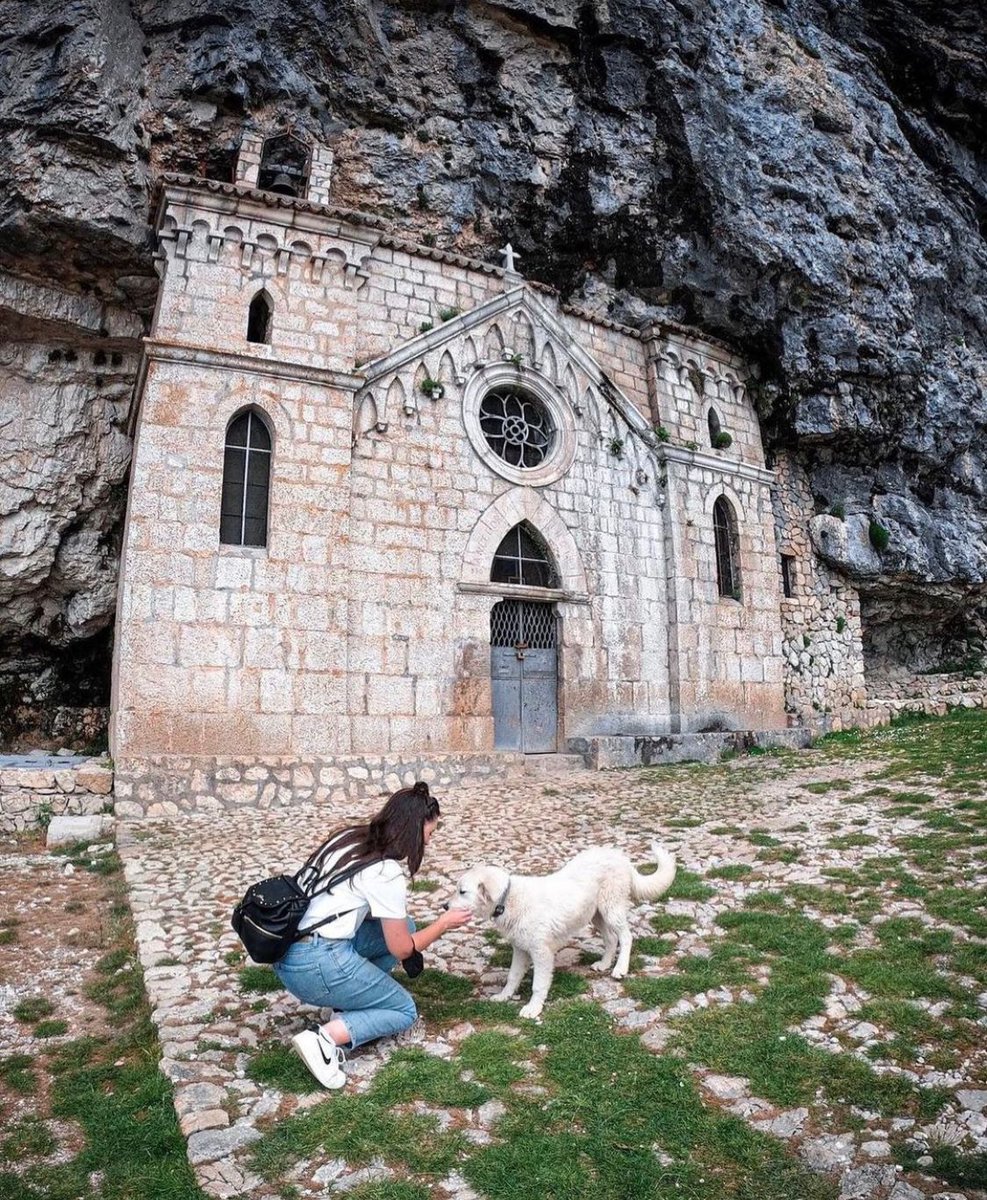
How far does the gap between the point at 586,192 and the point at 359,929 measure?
15138mm

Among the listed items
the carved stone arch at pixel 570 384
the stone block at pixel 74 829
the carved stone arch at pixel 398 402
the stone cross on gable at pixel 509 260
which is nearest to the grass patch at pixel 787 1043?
the stone block at pixel 74 829

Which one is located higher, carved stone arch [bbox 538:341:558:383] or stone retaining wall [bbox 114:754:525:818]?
carved stone arch [bbox 538:341:558:383]

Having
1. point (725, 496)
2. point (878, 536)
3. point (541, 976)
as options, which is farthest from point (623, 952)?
point (878, 536)

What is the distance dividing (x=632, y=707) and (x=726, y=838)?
657 centimetres

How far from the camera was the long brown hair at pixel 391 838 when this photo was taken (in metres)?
4.10

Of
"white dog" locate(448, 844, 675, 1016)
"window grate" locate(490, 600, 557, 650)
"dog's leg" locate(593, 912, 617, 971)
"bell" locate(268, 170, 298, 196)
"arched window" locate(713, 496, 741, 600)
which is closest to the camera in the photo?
"white dog" locate(448, 844, 675, 1016)

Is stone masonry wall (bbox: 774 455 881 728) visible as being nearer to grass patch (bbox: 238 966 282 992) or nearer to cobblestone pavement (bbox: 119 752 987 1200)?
cobblestone pavement (bbox: 119 752 987 1200)

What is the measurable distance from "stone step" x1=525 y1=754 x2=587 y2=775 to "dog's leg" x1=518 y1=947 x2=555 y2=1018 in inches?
321

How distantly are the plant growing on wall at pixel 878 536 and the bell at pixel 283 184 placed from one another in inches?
536

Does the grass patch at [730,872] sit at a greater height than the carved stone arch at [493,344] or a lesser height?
lesser

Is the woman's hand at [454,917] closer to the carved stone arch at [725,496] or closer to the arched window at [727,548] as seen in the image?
the carved stone arch at [725,496]

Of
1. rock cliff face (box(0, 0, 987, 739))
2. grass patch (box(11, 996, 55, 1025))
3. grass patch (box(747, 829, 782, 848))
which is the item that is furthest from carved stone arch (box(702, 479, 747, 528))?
grass patch (box(11, 996, 55, 1025))

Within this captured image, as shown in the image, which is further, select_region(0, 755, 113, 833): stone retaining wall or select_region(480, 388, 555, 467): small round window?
select_region(480, 388, 555, 467): small round window

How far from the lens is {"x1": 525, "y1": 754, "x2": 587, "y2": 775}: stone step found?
1280cm
